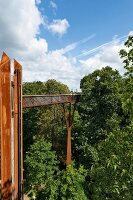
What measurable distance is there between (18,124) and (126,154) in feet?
9.89

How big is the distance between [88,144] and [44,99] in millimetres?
5281

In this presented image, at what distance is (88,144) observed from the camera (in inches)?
801

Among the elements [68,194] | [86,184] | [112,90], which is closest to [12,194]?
[68,194]

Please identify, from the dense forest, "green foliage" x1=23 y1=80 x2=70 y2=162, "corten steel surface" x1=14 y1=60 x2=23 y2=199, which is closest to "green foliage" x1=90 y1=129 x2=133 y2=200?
the dense forest

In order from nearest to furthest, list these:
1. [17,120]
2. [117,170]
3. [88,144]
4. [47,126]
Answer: [17,120] → [117,170] → [88,144] → [47,126]

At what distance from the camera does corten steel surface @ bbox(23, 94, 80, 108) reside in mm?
14833

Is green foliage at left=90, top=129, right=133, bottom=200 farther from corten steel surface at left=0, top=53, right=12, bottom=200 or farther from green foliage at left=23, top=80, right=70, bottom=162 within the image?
green foliage at left=23, top=80, right=70, bottom=162

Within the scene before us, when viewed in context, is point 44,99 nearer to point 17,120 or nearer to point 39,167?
point 39,167

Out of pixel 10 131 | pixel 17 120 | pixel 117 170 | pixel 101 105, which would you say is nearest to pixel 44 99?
pixel 101 105

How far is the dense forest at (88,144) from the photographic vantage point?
6410 millimetres

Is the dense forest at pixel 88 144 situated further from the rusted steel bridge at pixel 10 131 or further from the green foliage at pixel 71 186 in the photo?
the rusted steel bridge at pixel 10 131

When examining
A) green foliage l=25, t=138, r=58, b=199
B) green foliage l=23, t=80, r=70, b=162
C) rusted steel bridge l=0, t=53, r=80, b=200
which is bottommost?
green foliage l=25, t=138, r=58, b=199

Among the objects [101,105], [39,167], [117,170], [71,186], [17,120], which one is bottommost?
[39,167]

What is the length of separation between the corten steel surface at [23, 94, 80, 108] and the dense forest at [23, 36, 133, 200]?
48.1 inches
